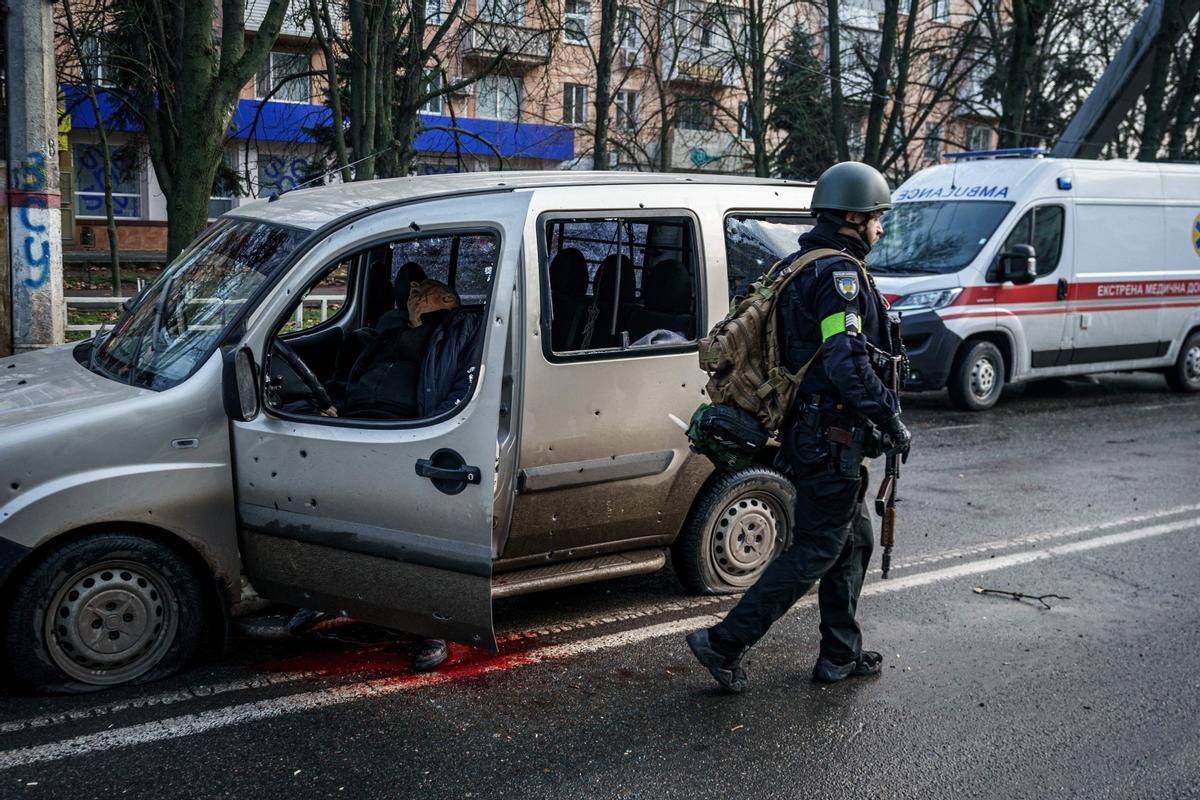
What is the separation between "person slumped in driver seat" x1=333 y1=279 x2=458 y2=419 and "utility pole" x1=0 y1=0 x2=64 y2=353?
6.43 meters

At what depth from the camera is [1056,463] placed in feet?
30.3

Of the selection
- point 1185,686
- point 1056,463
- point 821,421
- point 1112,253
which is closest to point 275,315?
point 821,421

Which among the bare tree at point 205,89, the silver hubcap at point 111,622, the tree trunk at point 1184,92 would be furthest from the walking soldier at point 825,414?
the tree trunk at point 1184,92

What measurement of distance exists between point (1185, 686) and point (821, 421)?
189cm

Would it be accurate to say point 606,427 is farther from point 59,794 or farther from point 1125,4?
point 1125,4

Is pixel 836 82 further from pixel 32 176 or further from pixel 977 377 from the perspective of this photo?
pixel 32 176

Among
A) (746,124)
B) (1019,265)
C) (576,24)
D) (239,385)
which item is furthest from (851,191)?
(746,124)

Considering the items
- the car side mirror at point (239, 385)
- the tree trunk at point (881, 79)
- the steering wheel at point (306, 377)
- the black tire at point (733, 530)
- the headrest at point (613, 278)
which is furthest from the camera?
the tree trunk at point (881, 79)

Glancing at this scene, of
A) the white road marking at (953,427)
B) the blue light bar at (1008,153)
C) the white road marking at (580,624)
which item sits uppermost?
the blue light bar at (1008,153)

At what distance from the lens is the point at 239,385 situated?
4.18m

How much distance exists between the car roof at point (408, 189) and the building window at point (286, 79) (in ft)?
40.7

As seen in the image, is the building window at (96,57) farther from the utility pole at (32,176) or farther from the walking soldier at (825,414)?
the walking soldier at (825,414)

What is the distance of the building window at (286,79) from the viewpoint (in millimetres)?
19750

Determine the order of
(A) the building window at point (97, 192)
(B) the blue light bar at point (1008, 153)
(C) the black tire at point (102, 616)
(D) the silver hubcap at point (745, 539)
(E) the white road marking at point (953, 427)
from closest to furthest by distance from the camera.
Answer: (C) the black tire at point (102, 616)
(D) the silver hubcap at point (745, 539)
(E) the white road marking at point (953, 427)
(B) the blue light bar at point (1008, 153)
(A) the building window at point (97, 192)
